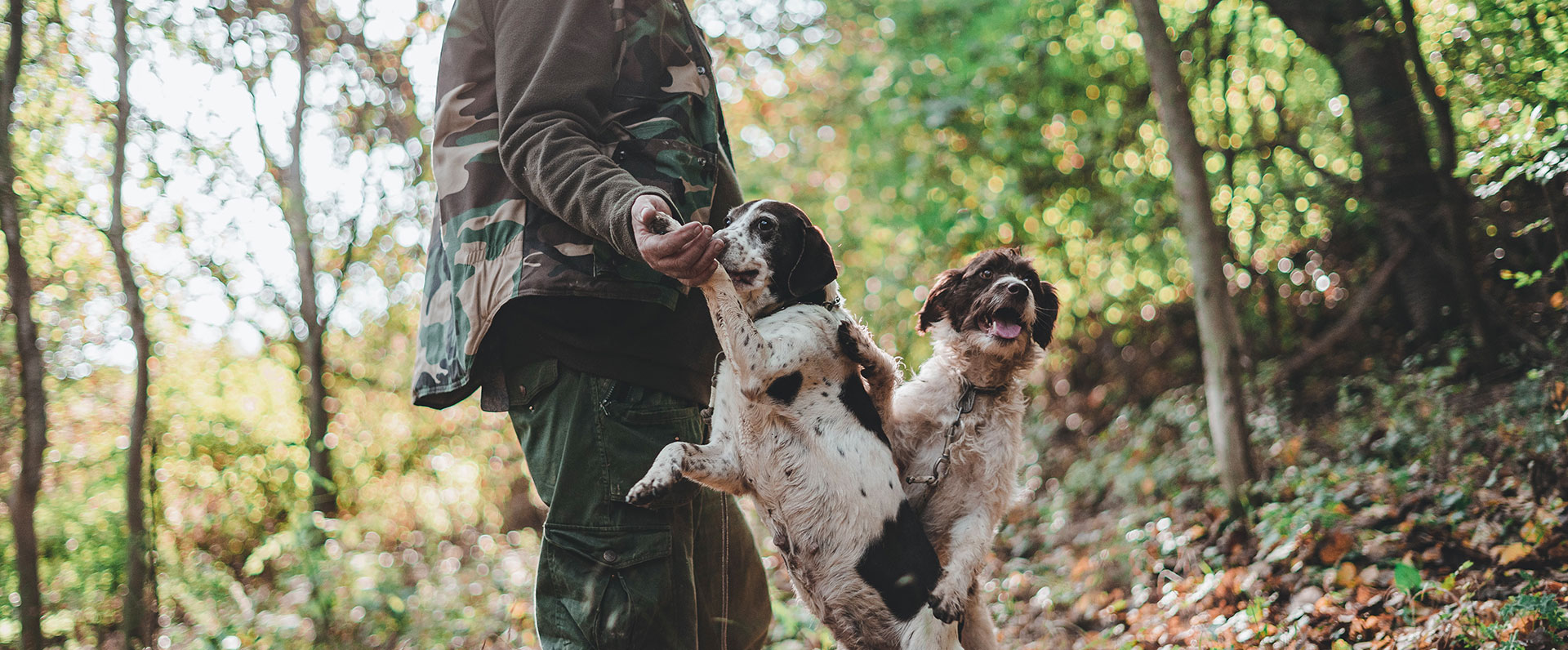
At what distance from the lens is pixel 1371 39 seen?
4781 mm

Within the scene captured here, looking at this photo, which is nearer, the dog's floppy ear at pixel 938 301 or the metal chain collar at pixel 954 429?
the metal chain collar at pixel 954 429

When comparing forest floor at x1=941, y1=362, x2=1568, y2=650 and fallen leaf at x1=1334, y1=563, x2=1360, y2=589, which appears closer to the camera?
forest floor at x1=941, y1=362, x2=1568, y2=650

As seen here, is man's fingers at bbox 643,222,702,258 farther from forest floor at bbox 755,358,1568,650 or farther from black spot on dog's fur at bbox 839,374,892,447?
forest floor at bbox 755,358,1568,650

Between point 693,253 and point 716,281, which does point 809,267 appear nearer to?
point 716,281

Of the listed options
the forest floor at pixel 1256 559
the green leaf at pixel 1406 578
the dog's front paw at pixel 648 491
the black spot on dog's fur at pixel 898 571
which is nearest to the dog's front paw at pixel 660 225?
the dog's front paw at pixel 648 491

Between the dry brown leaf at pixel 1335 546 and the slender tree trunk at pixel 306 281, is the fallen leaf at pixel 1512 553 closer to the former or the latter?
the dry brown leaf at pixel 1335 546

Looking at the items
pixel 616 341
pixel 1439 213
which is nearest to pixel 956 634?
pixel 616 341

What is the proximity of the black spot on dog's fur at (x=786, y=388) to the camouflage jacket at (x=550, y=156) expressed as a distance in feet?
1.15

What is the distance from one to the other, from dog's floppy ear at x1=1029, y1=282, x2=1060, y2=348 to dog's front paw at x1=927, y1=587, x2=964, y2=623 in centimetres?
109

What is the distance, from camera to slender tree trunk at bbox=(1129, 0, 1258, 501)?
427cm

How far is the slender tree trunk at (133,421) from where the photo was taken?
3.23 meters

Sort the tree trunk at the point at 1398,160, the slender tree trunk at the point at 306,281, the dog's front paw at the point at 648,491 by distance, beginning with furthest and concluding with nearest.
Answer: the slender tree trunk at the point at 306,281 → the tree trunk at the point at 1398,160 → the dog's front paw at the point at 648,491

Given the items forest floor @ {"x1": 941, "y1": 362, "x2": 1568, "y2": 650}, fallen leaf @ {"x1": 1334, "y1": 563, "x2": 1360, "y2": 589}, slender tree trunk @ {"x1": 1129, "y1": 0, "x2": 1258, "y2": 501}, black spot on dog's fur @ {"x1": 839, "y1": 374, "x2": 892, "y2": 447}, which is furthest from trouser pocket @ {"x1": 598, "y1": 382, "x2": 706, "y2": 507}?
slender tree trunk @ {"x1": 1129, "y1": 0, "x2": 1258, "y2": 501}

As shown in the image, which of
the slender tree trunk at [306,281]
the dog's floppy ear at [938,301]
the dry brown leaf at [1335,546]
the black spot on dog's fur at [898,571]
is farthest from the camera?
the slender tree trunk at [306,281]
